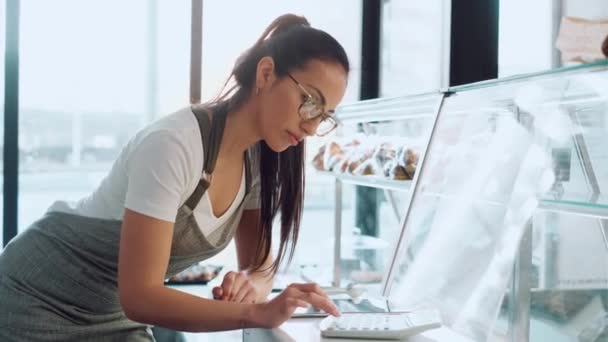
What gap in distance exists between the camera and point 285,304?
1032 millimetres

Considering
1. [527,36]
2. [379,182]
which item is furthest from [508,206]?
[527,36]

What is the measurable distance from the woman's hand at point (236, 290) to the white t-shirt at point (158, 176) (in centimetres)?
10

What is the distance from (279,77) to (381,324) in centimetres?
48

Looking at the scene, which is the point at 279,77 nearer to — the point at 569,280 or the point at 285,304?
the point at 285,304

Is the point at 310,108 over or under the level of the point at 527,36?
under

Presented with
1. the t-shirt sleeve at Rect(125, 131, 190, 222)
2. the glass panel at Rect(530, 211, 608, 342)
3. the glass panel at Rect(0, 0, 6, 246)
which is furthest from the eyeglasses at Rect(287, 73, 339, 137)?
the glass panel at Rect(0, 0, 6, 246)

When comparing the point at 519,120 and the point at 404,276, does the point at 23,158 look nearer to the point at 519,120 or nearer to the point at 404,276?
the point at 404,276

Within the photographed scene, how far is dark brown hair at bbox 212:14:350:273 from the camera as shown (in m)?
1.19

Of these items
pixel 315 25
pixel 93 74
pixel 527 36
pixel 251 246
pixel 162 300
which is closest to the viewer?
pixel 162 300

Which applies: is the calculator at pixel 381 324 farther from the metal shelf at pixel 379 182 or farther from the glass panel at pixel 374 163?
the metal shelf at pixel 379 182

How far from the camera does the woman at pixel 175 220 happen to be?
1040 mm

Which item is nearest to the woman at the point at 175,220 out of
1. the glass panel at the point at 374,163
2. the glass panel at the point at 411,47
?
the glass panel at the point at 374,163

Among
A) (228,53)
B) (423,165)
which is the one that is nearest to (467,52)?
(423,165)

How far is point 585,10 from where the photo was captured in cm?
259
